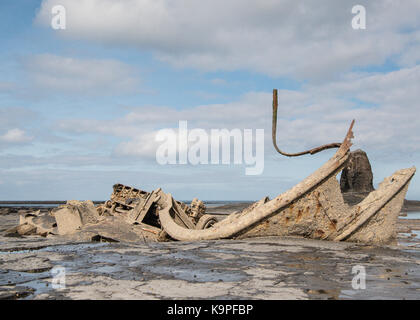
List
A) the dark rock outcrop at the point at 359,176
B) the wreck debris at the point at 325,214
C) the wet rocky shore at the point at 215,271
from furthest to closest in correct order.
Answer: the dark rock outcrop at the point at 359,176 → the wreck debris at the point at 325,214 → the wet rocky shore at the point at 215,271

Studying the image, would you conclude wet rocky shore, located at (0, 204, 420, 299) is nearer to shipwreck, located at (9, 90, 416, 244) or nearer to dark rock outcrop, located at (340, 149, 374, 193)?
shipwreck, located at (9, 90, 416, 244)

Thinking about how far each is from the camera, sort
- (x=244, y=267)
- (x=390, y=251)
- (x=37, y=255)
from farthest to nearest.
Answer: (x=390, y=251), (x=37, y=255), (x=244, y=267)

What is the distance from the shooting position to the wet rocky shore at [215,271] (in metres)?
3.01

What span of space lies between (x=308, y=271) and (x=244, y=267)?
0.69 metres

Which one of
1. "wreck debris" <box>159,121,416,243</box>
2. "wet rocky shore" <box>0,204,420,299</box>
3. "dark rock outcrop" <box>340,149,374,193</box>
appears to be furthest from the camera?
"dark rock outcrop" <box>340,149,374,193</box>

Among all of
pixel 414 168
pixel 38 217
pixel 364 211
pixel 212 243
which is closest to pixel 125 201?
pixel 38 217

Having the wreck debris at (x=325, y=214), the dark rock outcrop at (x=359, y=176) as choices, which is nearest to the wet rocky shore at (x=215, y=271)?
the wreck debris at (x=325, y=214)

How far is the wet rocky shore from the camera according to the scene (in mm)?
3006

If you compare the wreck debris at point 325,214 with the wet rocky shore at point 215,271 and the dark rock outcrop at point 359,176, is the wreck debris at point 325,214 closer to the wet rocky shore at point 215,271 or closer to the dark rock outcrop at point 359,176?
the wet rocky shore at point 215,271

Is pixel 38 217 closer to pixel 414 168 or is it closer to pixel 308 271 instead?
pixel 308 271

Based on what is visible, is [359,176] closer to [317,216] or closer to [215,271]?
[317,216]

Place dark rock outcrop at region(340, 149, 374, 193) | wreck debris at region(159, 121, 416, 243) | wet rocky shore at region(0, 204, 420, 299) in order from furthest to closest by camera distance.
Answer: dark rock outcrop at region(340, 149, 374, 193), wreck debris at region(159, 121, 416, 243), wet rocky shore at region(0, 204, 420, 299)

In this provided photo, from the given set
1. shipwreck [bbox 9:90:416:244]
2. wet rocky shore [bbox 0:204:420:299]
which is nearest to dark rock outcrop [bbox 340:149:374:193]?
shipwreck [bbox 9:90:416:244]
